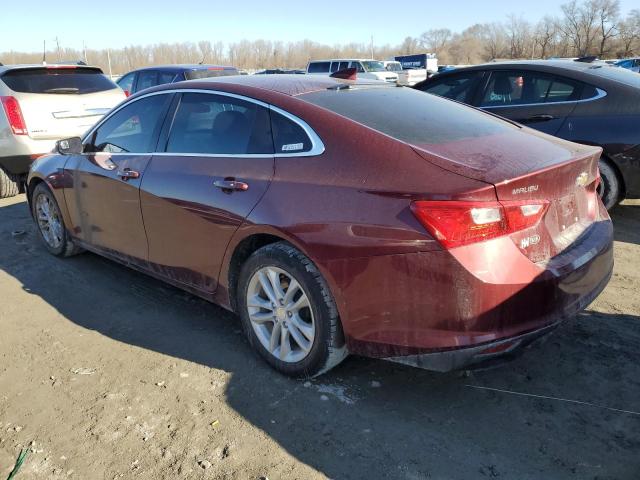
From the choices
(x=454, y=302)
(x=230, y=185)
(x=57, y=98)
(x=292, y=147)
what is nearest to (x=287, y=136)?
(x=292, y=147)

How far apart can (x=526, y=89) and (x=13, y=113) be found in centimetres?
623

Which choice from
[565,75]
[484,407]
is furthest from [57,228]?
[565,75]

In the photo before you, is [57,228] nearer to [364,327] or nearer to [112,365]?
[112,365]

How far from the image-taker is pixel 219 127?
3.53 meters

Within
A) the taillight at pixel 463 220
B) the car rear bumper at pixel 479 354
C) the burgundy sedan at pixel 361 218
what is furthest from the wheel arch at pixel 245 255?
the taillight at pixel 463 220

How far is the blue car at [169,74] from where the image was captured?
10094mm

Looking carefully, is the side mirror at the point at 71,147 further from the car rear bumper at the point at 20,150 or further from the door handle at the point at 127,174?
the car rear bumper at the point at 20,150

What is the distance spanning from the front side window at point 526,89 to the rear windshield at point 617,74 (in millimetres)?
300

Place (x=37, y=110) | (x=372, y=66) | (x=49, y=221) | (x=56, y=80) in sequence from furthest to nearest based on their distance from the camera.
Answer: (x=372, y=66) < (x=56, y=80) < (x=37, y=110) < (x=49, y=221)

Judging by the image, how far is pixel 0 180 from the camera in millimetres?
7648

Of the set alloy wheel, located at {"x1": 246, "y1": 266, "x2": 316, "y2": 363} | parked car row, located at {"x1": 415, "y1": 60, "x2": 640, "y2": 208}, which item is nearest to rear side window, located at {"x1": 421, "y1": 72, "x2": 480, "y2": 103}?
parked car row, located at {"x1": 415, "y1": 60, "x2": 640, "y2": 208}

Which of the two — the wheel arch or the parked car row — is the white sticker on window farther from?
the parked car row

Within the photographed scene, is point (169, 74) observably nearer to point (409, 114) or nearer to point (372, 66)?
point (409, 114)

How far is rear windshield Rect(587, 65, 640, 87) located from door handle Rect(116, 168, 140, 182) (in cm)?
446
